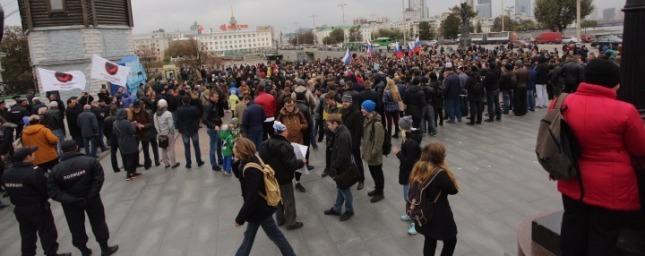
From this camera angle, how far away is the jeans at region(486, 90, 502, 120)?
1275 centimetres

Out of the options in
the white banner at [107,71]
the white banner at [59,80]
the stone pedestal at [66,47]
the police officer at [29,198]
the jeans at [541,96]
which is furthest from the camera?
the stone pedestal at [66,47]

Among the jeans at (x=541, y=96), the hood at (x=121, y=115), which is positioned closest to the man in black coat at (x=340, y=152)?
the hood at (x=121, y=115)

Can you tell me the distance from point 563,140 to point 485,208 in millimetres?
3941

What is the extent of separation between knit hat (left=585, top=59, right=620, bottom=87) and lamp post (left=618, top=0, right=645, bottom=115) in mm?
568

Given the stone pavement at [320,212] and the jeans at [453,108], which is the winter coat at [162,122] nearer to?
the stone pavement at [320,212]

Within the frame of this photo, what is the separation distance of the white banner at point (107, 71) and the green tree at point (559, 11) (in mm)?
73414

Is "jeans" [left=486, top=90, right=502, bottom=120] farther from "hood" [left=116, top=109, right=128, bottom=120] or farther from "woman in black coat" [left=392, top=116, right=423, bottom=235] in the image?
"hood" [left=116, top=109, right=128, bottom=120]

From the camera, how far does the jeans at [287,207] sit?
6.34 metres

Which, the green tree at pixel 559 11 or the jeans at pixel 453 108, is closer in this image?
the jeans at pixel 453 108

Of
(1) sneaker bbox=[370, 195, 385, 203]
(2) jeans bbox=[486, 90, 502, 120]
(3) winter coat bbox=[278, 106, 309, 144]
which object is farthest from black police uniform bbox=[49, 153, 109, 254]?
(2) jeans bbox=[486, 90, 502, 120]

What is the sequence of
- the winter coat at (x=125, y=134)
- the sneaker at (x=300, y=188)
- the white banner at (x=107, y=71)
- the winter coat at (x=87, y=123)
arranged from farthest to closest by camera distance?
1. the white banner at (x=107, y=71)
2. the winter coat at (x=87, y=123)
3. the winter coat at (x=125, y=134)
4. the sneaker at (x=300, y=188)

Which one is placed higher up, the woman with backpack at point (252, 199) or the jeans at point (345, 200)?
the woman with backpack at point (252, 199)

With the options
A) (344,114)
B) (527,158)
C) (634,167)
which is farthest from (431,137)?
(634,167)

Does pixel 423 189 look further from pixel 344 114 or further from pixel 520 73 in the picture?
pixel 520 73
